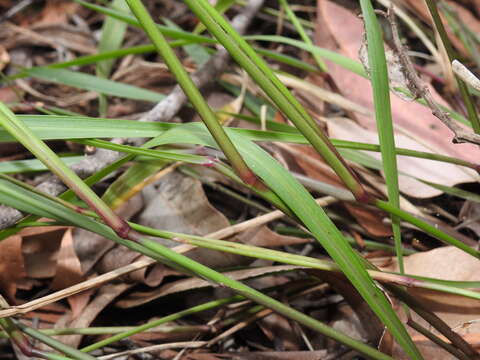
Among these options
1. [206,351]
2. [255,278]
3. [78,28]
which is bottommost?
[206,351]

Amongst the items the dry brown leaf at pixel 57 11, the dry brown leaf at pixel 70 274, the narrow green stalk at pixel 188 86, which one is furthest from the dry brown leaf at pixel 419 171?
the dry brown leaf at pixel 57 11

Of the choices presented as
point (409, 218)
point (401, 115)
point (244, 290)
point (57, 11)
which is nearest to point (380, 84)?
point (409, 218)

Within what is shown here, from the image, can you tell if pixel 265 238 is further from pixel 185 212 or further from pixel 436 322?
pixel 436 322

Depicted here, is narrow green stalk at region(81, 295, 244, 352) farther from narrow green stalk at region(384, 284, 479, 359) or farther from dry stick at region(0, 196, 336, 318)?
narrow green stalk at region(384, 284, 479, 359)

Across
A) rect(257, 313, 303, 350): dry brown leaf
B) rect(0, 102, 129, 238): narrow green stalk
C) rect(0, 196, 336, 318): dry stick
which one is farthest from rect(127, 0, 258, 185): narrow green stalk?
rect(257, 313, 303, 350): dry brown leaf

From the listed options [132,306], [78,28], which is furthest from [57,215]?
[78,28]

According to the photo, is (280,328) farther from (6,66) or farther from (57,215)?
(6,66)
